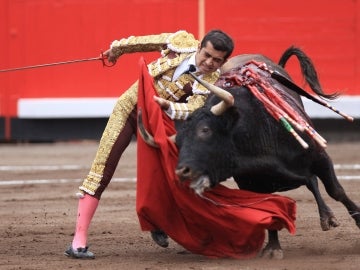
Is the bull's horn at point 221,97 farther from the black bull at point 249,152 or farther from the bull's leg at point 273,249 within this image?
the bull's leg at point 273,249

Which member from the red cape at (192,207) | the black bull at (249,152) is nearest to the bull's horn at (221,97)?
the black bull at (249,152)

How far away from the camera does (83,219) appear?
5.03 metres

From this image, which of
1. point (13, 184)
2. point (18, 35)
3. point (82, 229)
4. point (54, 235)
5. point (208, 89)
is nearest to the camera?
point (208, 89)

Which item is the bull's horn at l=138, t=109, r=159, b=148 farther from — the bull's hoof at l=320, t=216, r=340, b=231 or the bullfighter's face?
the bull's hoof at l=320, t=216, r=340, b=231

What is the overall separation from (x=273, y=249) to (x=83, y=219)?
0.86 meters

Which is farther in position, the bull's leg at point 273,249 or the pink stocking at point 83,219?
the pink stocking at point 83,219

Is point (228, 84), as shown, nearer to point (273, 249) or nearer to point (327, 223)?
point (273, 249)

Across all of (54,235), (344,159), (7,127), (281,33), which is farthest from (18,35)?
(54,235)

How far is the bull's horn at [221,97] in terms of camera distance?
4582mm

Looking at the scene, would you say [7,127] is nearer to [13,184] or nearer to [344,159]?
[13,184]

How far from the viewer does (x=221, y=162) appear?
4.65 m

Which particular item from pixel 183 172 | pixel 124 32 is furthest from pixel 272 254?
pixel 124 32

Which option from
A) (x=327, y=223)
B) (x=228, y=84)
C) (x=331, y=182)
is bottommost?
(x=327, y=223)

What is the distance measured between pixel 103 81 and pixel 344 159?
2.47 meters
